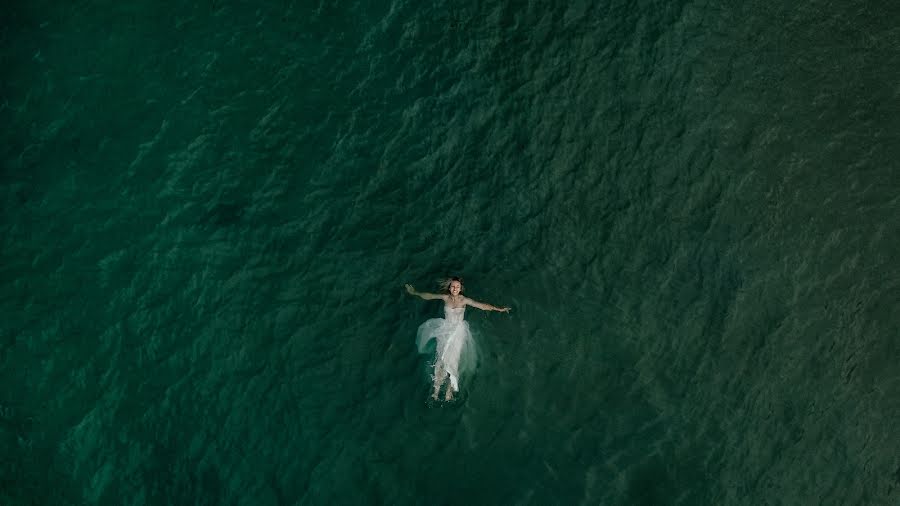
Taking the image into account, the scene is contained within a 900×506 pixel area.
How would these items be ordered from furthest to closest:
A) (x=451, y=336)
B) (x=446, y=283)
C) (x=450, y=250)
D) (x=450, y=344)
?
(x=450, y=250)
(x=446, y=283)
(x=451, y=336)
(x=450, y=344)

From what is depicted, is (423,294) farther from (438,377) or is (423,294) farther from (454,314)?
(438,377)

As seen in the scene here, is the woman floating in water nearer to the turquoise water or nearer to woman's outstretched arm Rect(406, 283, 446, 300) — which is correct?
woman's outstretched arm Rect(406, 283, 446, 300)

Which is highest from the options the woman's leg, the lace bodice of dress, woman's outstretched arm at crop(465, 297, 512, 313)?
woman's outstretched arm at crop(465, 297, 512, 313)

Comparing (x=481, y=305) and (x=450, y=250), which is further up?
(x=450, y=250)

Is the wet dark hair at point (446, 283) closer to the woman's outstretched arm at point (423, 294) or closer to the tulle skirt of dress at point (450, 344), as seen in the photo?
the woman's outstretched arm at point (423, 294)

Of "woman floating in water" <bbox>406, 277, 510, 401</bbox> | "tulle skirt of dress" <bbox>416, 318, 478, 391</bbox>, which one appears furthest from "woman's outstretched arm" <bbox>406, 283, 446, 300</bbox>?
"tulle skirt of dress" <bbox>416, 318, 478, 391</bbox>

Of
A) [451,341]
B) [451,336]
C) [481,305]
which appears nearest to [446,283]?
[481,305]

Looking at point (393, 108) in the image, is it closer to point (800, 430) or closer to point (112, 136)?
point (112, 136)

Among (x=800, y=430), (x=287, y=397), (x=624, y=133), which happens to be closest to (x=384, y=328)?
(x=287, y=397)
